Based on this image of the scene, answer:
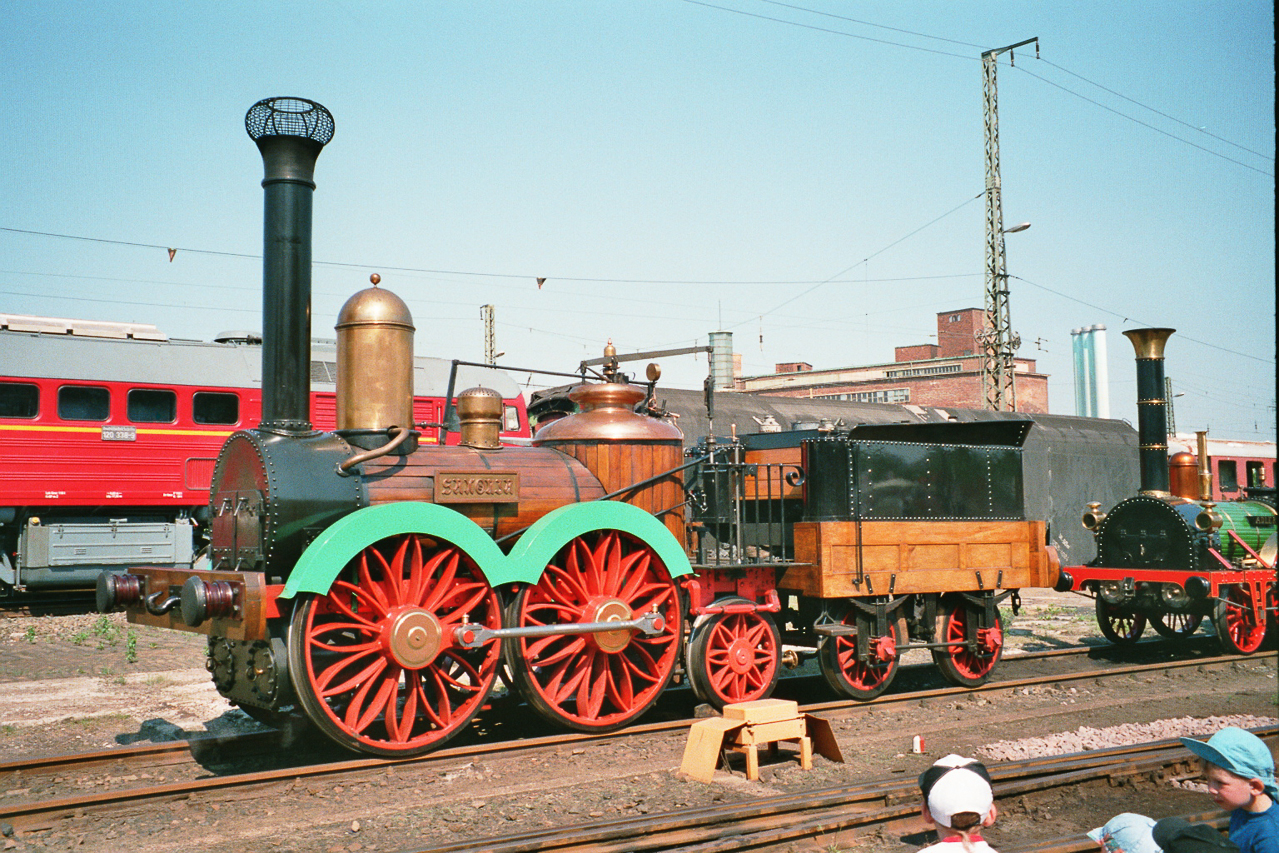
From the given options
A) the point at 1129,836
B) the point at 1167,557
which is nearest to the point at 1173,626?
the point at 1167,557

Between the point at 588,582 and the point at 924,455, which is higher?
the point at 924,455

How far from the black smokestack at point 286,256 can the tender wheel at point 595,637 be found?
2.00 metres

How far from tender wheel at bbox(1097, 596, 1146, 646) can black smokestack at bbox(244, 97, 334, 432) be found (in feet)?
31.7

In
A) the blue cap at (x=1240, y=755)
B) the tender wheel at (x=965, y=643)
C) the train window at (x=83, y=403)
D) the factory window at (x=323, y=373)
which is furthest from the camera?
the factory window at (x=323, y=373)

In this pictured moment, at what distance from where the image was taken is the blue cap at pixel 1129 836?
2973 mm

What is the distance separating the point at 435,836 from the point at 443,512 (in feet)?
6.94

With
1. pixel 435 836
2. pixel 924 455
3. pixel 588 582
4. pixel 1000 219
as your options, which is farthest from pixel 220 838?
pixel 1000 219

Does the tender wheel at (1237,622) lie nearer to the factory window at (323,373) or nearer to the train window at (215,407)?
the factory window at (323,373)

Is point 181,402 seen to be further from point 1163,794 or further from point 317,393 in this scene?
point 1163,794

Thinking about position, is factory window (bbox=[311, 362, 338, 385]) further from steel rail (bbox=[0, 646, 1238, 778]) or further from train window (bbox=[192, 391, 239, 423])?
steel rail (bbox=[0, 646, 1238, 778])

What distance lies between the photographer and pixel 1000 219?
70.6ft

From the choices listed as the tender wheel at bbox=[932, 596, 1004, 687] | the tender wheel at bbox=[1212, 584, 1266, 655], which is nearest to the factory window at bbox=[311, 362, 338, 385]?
the tender wheel at bbox=[932, 596, 1004, 687]

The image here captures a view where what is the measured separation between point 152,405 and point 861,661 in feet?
36.7

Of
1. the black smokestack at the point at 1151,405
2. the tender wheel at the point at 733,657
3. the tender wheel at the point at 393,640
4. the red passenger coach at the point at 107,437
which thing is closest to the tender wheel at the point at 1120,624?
the black smokestack at the point at 1151,405
